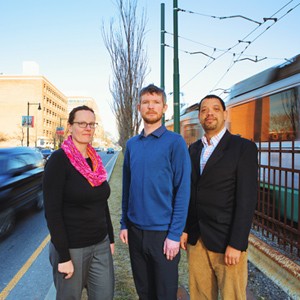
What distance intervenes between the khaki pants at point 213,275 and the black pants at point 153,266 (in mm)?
232

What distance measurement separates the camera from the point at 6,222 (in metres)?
5.39

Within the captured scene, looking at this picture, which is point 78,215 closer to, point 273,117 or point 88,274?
point 88,274

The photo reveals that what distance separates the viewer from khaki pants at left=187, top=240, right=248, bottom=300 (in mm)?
2180

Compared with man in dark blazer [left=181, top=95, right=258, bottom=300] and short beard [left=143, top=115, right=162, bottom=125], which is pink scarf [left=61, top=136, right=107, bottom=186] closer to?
short beard [left=143, top=115, right=162, bottom=125]

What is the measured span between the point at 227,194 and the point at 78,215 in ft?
3.70

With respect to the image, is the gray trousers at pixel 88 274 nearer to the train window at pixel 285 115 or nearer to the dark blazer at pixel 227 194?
the dark blazer at pixel 227 194

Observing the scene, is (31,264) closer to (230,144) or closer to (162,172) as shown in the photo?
(162,172)

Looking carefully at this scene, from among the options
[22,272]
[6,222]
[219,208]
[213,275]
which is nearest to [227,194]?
[219,208]

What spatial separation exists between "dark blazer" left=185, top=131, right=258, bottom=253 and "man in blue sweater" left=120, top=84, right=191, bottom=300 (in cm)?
17

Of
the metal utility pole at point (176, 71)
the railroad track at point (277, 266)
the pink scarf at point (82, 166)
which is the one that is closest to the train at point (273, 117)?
the railroad track at point (277, 266)

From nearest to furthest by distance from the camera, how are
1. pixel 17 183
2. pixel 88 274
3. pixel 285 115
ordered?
1. pixel 88 274
2. pixel 285 115
3. pixel 17 183

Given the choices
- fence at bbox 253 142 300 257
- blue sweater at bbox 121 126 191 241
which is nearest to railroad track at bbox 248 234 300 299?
fence at bbox 253 142 300 257

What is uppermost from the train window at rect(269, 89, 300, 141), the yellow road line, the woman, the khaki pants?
the train window at rect(269, 89, 300, 141)

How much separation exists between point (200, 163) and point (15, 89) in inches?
3465
